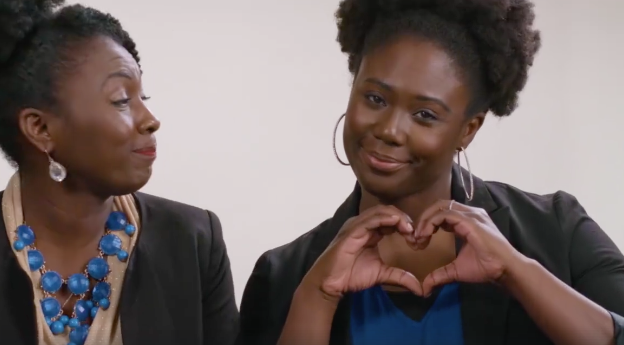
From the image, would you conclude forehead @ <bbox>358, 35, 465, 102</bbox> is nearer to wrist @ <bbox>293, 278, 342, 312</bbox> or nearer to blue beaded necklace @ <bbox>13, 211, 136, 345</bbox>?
wrist @ <bbox>293, 278, 342, 312</bbox>

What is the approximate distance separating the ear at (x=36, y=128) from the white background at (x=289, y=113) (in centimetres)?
55

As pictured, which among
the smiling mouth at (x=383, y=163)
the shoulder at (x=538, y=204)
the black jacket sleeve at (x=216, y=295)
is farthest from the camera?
the black jacket sleeve at (x=216, y=295)

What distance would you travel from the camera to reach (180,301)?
150 cm

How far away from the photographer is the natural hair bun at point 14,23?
1.35 metres

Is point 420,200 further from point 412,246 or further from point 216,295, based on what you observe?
point 216,295

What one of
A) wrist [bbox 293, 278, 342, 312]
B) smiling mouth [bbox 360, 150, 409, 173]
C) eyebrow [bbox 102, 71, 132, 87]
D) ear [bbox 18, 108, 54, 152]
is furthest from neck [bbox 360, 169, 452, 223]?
ear [bbox 18, 108, 54, 152]

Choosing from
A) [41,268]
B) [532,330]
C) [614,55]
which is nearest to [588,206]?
[614,55]

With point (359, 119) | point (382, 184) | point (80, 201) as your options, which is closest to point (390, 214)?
point (382, 184)

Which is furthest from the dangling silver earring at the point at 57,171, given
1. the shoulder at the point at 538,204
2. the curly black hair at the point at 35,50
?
the shoulder at the point at 538,204

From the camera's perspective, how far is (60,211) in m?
1.44

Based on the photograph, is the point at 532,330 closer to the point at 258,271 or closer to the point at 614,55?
the point at 258,271

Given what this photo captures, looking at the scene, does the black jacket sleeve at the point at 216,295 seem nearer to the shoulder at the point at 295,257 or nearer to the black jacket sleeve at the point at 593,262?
the shoulder at the point at 295,257

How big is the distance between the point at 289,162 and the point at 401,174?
2.83 ft

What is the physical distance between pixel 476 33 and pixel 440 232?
374mm
